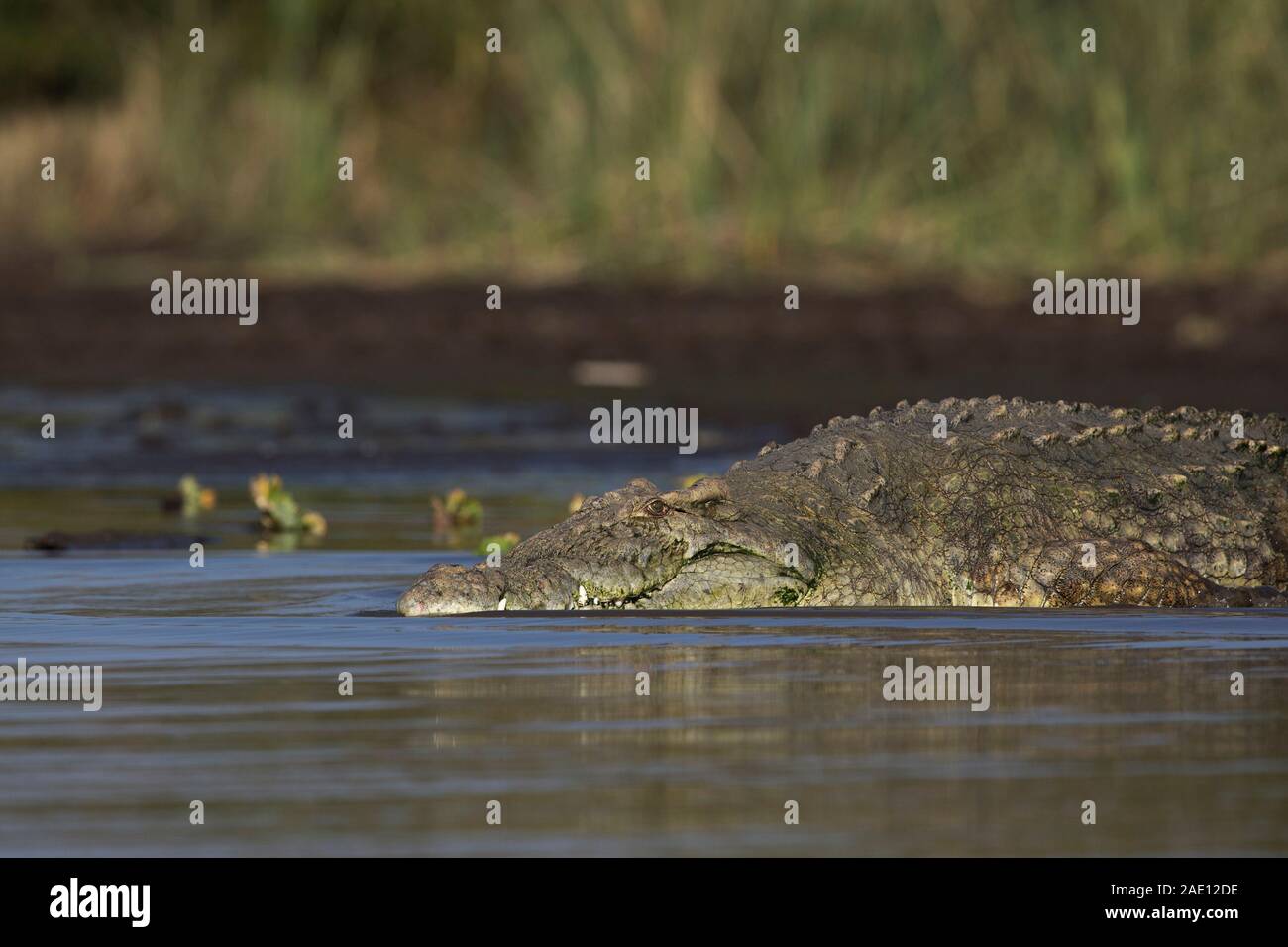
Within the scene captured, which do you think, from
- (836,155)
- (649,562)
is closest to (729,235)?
(836,155)

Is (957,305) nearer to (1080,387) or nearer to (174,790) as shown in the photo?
(1080,387)

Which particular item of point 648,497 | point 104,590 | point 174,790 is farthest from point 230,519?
point 174,790

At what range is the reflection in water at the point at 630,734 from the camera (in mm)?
5391

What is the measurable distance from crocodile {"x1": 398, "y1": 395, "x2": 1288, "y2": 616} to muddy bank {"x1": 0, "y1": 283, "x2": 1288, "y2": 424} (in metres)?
8.48

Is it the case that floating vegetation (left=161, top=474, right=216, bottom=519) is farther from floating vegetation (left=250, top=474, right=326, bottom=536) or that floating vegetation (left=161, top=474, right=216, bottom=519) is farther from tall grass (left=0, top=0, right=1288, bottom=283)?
tall grass (left=0, top=0, right=1288, bottom=283)

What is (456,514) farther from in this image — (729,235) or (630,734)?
(729,235)

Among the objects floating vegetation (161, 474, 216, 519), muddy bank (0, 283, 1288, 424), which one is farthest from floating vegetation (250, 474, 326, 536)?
muddy bank (0, 283, 1288, 424)

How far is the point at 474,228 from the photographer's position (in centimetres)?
2361

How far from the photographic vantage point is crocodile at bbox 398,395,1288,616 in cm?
888

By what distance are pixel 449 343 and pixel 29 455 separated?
6.05m

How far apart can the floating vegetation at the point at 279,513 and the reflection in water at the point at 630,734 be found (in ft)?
7.96

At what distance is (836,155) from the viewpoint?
22.7m

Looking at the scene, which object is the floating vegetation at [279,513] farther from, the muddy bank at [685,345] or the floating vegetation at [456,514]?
the muddy bank at [685,345]

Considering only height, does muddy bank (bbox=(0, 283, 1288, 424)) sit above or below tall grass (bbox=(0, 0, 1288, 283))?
below
